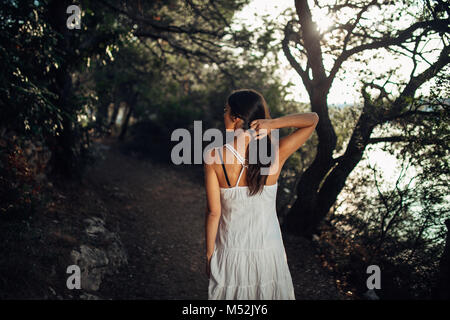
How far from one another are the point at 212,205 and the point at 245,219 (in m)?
0.27

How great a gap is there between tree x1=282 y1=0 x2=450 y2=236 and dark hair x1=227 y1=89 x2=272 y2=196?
3.11m

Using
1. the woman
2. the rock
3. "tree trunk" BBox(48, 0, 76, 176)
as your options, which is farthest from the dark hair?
"tree trunk" BBox(48, 0, 76, 176)

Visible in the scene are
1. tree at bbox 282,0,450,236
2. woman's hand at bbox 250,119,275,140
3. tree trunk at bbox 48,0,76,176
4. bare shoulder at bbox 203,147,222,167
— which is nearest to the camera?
woman's hand at bbox 250,119,275,140

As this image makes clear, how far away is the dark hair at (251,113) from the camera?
2.36 meters

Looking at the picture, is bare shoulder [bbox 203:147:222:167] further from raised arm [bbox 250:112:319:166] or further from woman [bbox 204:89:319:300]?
raised arm [bbox 250:112:319:166]

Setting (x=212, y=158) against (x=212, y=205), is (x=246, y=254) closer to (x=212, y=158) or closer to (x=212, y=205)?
(x=212, y=205)

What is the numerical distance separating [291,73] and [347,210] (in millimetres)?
3530

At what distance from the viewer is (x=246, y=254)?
8.20ft

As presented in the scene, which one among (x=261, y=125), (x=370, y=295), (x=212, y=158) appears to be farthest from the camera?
(x=370, y=295)

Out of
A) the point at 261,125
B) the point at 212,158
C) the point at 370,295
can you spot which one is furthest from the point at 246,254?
the point at 370,295

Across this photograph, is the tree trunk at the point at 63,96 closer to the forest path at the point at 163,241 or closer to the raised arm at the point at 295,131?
the forest path at the point at 163,241

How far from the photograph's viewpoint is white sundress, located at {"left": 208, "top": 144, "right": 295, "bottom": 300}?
248 centimetres
